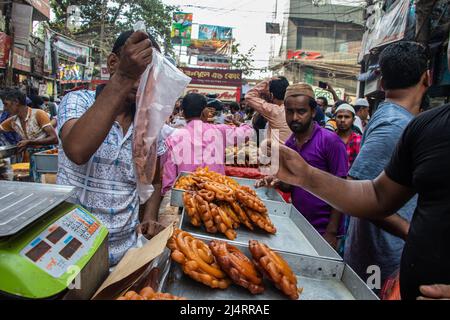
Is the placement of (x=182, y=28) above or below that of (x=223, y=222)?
above

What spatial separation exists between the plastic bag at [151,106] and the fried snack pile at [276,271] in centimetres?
66

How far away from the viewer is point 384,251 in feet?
6.70

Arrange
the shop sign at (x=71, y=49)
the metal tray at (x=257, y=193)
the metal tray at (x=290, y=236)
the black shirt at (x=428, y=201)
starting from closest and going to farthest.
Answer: the black shirt at (x=428, y=201) → the metal tray at (x=290, y=236) → the metal tray at (x=257, y=193) → the shop sign at (x=71, y=49)

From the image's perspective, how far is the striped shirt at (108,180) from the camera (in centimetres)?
158

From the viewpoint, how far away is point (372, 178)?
6.14 ft

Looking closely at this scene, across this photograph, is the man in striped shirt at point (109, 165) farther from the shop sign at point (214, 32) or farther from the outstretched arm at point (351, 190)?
the shop sign at point (214, 32)

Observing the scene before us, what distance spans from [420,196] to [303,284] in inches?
23.2

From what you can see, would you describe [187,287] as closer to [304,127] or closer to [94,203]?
[94,203]

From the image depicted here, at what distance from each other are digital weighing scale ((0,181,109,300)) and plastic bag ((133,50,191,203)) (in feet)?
1.53

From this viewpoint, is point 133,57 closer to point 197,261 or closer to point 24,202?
point 24,202

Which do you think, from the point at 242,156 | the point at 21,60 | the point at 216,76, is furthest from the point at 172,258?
the point at 216,76

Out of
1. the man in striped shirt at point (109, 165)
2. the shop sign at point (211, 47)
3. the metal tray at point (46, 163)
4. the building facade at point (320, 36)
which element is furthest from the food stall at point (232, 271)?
the shop sign at point (211, 47)
